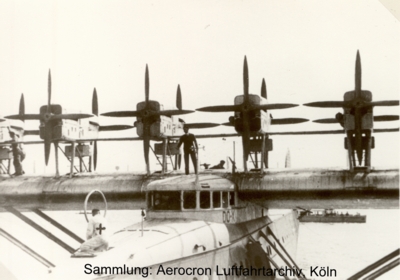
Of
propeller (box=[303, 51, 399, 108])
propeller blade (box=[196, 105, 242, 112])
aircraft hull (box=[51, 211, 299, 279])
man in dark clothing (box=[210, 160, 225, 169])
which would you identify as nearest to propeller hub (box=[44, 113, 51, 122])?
propeller blade (box=[196, 105, 242, 112])

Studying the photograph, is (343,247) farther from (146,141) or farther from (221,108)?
(221,108)

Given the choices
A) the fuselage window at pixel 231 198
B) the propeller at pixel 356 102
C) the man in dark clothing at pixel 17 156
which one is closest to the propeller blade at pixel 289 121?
the propeller at pixel 356 102

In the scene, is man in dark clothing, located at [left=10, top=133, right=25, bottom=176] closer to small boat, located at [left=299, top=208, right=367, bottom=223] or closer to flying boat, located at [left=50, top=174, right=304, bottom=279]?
flying boat, located at [left=50, top=174, right=304, bottom=279]

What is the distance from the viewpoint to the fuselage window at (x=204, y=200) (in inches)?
569

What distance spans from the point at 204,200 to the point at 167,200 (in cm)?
113

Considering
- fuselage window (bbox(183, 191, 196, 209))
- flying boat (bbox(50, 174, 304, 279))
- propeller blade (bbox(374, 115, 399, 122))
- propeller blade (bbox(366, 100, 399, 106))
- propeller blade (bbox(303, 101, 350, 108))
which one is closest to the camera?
flying boat (bbox(50, 174, 304, 279))

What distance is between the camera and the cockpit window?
14219 millimetres

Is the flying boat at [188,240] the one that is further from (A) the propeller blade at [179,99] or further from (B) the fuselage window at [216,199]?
(A) the propeller blade at [179,99]

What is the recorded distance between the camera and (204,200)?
47.6ft

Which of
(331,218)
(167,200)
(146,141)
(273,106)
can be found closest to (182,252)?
(167,200)

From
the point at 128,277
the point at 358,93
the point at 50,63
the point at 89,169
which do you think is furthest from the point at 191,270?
the point at 89,169

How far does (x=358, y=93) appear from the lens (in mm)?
18328

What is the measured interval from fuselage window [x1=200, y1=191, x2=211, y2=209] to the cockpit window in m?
0.71

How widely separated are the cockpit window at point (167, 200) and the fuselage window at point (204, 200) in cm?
71
